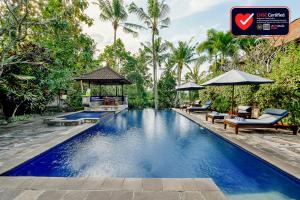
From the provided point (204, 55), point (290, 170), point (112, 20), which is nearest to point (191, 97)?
point (204, 55)

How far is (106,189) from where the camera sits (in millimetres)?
3549

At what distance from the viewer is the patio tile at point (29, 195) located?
3.24m

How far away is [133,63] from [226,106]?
19.8 m

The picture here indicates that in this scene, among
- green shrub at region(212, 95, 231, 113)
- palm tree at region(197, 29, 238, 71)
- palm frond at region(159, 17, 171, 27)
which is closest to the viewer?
green shrub at region(212, 95, 231, 113)

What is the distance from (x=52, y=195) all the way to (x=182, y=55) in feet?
81.0

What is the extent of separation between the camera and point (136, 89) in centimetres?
2858

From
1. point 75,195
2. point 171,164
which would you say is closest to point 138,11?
point 171,164

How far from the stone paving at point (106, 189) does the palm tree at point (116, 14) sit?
2357cm

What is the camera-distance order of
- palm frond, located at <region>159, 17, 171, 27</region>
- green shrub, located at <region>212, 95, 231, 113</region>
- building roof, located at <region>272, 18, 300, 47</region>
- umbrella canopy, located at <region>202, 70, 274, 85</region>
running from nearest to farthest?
umbrella canopy, located at <region>202, 70, 274, 85</region> < building roof, located at <region>272, 18, 300, 47</region> < green shrub, located at <region>212, 95, 231, 113</region> < palm frond, located at <region>159, 17, 171, 27</region>

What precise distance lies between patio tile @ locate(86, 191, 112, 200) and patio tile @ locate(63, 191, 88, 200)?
0.09 m

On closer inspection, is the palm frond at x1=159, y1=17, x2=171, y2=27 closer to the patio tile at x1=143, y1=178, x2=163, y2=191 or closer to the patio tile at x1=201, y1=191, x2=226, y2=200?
the patio tile at x1=143, y1=178, x2=163, y2=191

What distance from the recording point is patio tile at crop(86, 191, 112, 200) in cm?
324

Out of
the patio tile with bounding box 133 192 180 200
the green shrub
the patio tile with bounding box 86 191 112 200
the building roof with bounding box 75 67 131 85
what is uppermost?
the building roof with bounding box 75 67 131 85

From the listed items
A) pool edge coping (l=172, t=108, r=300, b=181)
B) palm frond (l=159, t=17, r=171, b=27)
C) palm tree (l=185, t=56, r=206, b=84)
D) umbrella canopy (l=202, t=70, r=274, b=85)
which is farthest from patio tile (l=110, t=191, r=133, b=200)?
palm tree (l=185, t=56, r=206, b=84)
